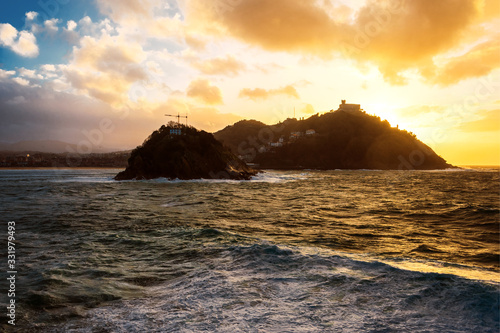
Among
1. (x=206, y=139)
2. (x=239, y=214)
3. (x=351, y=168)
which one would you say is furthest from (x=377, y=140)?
(x=239, y=214)

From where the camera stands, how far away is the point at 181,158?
7212 cm

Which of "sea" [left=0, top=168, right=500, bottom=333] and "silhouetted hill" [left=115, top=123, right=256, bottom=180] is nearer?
"sea" [left=0, top=168, right=500, bottom=333]

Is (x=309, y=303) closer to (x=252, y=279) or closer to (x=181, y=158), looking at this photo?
(x=252, y=279)

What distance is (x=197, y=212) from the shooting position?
72.9 ft

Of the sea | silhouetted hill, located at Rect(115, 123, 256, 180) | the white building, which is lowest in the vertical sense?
the sea

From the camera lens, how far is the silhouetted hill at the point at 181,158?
71.9 metres

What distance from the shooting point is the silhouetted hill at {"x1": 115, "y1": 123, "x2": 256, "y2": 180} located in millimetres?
71875

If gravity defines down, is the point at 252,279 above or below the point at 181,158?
below

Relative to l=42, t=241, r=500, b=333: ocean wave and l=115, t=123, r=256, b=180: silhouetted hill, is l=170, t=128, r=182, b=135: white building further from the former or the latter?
l=42, t=241, r=500, b=333: ocean wave

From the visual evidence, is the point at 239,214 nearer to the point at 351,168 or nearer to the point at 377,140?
the point at 351,168

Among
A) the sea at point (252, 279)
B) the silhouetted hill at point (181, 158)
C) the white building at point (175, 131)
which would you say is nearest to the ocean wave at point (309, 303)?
the sea at point (252, 279)

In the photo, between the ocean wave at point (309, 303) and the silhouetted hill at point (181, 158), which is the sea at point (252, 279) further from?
the silhouetted hill at point (181, 158)

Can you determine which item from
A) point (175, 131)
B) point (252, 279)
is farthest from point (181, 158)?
point (252, 279)

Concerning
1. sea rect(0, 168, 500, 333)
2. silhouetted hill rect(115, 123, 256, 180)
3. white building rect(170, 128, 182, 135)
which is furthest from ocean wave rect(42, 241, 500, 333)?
white building rect(170, 128, 182, 135)
